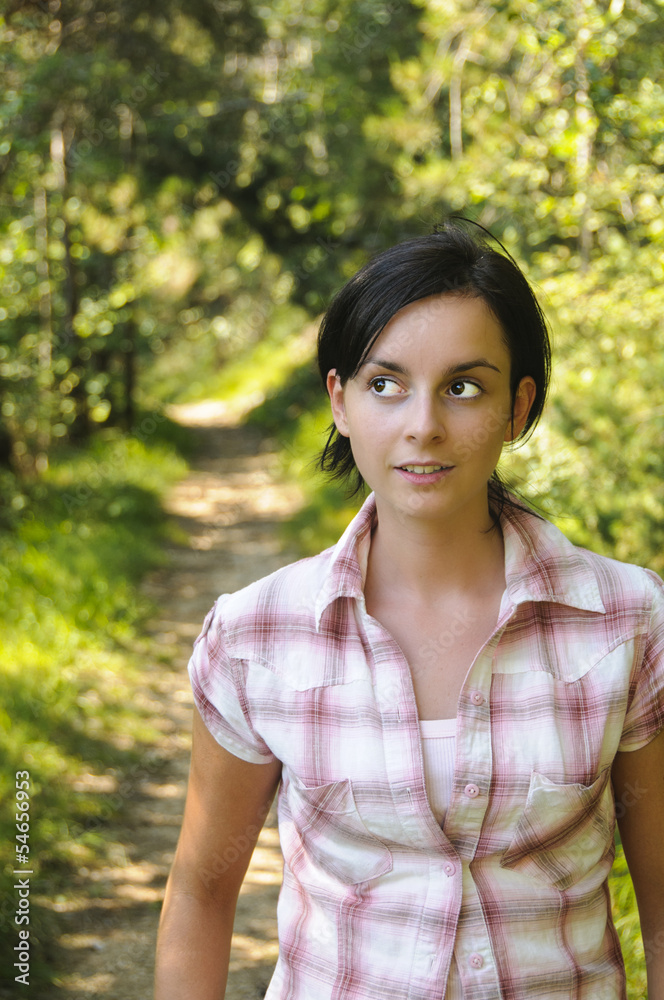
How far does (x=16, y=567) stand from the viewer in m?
5.87

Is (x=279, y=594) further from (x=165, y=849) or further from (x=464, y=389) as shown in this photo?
(x=165, y=849)

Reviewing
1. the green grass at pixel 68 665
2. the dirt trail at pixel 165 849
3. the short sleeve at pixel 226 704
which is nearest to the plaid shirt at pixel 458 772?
the short sleeve at pixel 226 704

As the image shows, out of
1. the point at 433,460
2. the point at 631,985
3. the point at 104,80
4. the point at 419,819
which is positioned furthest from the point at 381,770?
the point at 104,80

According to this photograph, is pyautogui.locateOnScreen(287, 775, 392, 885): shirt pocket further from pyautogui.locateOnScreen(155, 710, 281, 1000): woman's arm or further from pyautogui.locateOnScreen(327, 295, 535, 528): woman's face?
pyautogui.locateOnScreen(327, 295, 535, 528): woman's face

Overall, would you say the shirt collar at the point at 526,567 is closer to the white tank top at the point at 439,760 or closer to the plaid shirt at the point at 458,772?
the plaid shirt at the point at 458,772

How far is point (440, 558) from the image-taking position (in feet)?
4.95

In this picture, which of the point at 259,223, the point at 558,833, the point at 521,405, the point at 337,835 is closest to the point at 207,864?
the point at 337,835

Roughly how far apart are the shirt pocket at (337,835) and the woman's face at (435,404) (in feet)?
1.46

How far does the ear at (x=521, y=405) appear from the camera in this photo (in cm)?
150

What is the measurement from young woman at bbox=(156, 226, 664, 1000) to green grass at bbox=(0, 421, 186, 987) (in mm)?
1911

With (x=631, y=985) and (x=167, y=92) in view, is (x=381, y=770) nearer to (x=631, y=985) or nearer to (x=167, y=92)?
(x=631, y=985)

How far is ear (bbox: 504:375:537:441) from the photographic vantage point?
150 cm

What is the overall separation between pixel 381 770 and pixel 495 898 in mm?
247

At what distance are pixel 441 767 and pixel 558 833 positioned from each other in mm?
197
